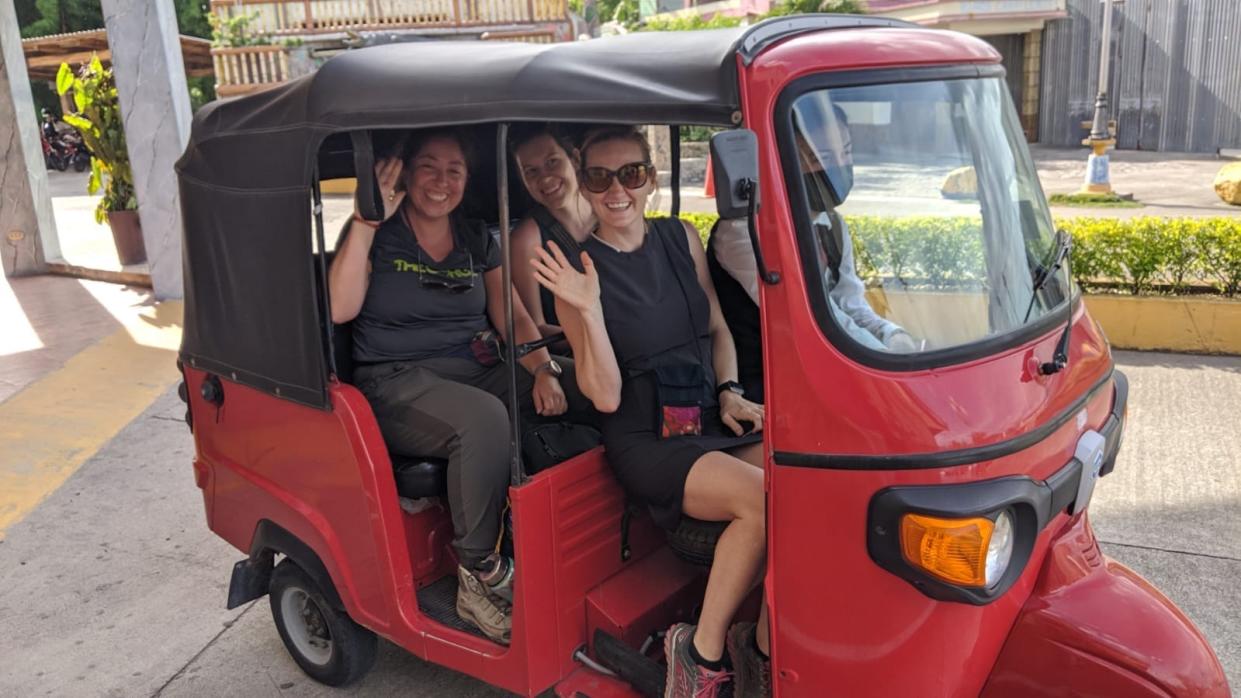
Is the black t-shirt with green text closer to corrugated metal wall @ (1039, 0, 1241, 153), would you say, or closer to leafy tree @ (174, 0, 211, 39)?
corrugated metal wall @ (1039, 0, 1241, 153)

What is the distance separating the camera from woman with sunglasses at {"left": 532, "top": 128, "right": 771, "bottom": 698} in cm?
264

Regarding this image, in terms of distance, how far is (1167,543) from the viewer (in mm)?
4406

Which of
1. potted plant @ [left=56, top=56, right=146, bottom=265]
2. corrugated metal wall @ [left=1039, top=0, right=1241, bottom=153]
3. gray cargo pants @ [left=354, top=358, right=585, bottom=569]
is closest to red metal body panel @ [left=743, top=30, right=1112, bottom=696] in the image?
gray cargo pants @ [left=354, top=358, right=585, bottom=569]

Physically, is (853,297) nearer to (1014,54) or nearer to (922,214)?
(922,214)

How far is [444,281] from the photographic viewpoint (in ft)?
11.3

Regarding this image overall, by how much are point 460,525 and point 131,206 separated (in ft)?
30.0

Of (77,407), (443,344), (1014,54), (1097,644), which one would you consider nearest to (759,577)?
(1097,644)

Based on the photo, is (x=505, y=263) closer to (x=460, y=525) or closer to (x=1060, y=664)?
(x=460, y=525)

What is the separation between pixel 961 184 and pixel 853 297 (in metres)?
0.50

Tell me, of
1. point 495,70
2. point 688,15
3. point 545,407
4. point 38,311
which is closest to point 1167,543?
point 545,407

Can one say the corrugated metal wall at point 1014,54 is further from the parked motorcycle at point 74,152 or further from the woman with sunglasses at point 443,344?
the parked motorcycle at point 74,152

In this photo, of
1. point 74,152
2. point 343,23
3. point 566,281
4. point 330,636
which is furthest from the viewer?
point 74,152

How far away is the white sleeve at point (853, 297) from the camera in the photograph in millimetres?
2301

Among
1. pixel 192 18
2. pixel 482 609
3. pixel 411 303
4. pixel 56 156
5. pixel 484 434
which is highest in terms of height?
pixel 192 18
